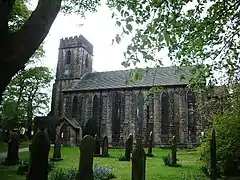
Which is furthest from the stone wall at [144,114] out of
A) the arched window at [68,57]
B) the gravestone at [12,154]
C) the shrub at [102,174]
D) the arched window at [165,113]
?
the shrub at [102,174]

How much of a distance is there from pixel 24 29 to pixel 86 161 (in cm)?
466

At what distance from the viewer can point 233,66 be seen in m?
7.92

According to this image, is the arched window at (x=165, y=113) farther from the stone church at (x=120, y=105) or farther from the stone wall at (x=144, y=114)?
the stone wall at (x=144, y=114)

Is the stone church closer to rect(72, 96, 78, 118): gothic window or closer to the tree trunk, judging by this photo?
rect(72, 96, 78, 118): gothic window

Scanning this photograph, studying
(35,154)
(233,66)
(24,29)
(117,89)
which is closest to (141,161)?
(35,154)

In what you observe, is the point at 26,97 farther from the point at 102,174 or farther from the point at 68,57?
the point at 102,174

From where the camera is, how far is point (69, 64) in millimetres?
46656

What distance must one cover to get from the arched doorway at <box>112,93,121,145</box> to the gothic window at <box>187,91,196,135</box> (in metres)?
9.45

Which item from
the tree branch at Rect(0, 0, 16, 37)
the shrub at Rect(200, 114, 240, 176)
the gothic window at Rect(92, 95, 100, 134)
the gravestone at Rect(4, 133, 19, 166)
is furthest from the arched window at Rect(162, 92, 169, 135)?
the tree branch at Rect(0, 0, 16, 37)

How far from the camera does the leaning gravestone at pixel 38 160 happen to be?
7535 mm

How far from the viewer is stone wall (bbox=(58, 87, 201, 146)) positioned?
3506 centimetres

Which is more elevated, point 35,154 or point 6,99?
point 6,99

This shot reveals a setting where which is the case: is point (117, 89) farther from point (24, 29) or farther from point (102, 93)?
point (24, 29)

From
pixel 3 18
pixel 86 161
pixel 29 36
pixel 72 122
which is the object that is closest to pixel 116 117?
pixel 72 122
